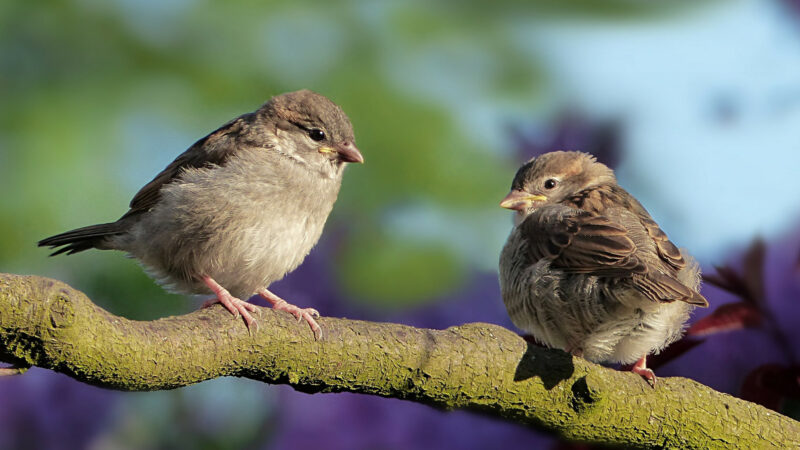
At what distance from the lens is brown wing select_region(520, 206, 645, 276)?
260 centimetres

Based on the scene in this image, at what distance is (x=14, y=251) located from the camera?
2914 millimetres

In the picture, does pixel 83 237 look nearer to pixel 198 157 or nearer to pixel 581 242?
pixel 198 157

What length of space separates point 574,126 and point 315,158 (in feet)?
2.71

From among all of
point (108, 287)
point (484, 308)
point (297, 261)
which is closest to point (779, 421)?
point (484, 308)

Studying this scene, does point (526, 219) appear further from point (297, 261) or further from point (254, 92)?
point (254, 92)

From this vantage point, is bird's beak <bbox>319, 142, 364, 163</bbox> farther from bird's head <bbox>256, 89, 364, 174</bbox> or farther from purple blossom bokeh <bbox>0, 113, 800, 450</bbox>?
purple blossom bokeh <bbox>0, 113, 800, 450</bbox>

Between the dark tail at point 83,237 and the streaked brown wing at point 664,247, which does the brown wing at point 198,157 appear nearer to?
the dark tail at point 83,237

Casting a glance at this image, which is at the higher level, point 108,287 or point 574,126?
point 574,126

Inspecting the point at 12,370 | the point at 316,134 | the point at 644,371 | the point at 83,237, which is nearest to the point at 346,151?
the point at 316,134

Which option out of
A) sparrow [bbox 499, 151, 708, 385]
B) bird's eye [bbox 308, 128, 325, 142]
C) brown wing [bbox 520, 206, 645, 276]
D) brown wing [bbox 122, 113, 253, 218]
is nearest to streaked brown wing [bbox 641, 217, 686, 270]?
sparrow [bbox 499, 151, 708, 385]

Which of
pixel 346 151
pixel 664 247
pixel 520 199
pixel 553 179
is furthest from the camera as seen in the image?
pixel 553 179

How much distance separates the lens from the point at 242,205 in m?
2.80

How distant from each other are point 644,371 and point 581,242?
0.43 m

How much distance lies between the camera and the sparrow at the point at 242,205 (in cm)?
280
